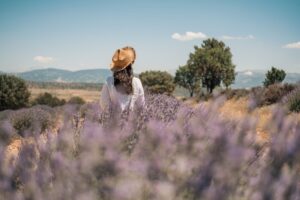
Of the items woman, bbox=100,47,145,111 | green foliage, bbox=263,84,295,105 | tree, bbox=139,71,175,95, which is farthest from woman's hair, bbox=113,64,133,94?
tree, bbox=139,71,175,95

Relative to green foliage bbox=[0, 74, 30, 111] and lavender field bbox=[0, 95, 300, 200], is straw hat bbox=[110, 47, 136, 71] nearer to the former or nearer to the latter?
lavender field bbox=[0, 95, 300, 200]

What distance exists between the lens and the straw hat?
14.7 feet

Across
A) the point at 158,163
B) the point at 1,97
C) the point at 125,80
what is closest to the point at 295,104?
the point at 125,80

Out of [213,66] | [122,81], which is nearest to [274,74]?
[213,66]

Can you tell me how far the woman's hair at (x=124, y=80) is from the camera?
4508mm

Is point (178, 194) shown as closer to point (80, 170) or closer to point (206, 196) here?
point (206, 196)

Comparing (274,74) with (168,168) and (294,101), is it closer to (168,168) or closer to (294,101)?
(294,101)

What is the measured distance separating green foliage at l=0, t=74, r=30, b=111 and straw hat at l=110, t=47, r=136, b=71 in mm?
47407

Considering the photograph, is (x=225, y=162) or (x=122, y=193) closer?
(x=122, y=193)

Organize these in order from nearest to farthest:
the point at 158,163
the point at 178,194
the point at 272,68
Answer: the point at 178,194 → the point at 158,163 → the point at 272,68

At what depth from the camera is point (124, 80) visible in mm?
4520

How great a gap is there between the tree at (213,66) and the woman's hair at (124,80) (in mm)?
48750

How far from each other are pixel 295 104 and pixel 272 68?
46203 millimetres

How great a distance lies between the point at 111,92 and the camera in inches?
176
